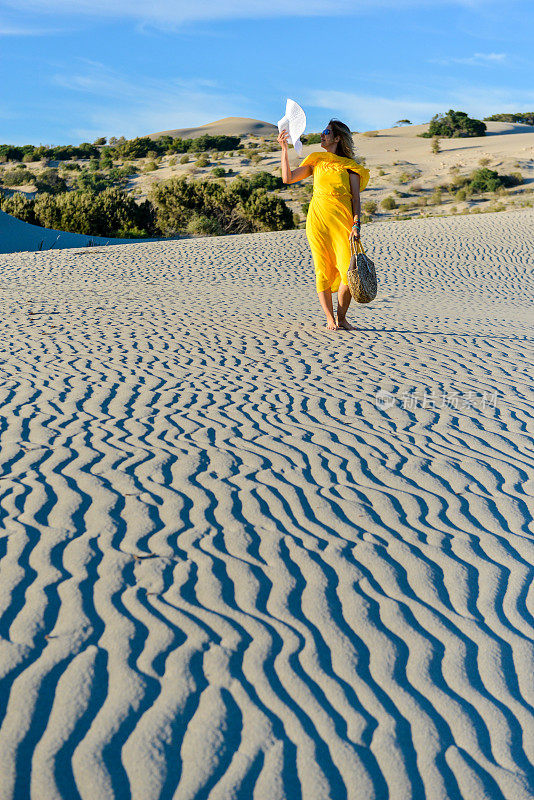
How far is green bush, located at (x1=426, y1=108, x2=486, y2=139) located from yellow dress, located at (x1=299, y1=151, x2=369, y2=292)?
57.0 meters

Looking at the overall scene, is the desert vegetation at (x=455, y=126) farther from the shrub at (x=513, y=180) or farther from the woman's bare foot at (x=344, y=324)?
the woman's bare foot at (x=344, y=324)

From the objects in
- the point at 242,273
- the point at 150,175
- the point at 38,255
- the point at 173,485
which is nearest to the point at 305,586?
the point at 173,485

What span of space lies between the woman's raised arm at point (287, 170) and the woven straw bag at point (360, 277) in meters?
0.84

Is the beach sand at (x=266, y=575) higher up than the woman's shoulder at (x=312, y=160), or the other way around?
the woman's shoulder at (x=312, y=160)

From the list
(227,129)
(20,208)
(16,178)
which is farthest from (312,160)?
(227,129)

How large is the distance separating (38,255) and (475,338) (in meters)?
13.3

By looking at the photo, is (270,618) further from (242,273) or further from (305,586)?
(242,273)

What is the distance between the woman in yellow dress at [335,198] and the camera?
797 centimetres

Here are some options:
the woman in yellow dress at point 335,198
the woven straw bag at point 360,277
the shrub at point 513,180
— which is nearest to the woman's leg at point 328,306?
the woman in yellow dress at point 335,198

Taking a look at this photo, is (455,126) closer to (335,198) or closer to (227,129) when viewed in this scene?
(227,129)

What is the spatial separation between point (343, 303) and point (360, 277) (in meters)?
1.13

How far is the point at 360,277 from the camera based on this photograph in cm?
784

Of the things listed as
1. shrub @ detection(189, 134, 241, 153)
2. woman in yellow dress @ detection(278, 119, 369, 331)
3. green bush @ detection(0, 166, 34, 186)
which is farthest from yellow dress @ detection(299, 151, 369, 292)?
shrub @ detection(189, 134, 241, 153)

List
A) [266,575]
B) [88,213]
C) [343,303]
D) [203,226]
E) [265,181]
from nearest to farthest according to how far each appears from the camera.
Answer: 1. [266,575]
2. [343,303]
3. [88,213]
4. [203,226]
5. [265,181]
